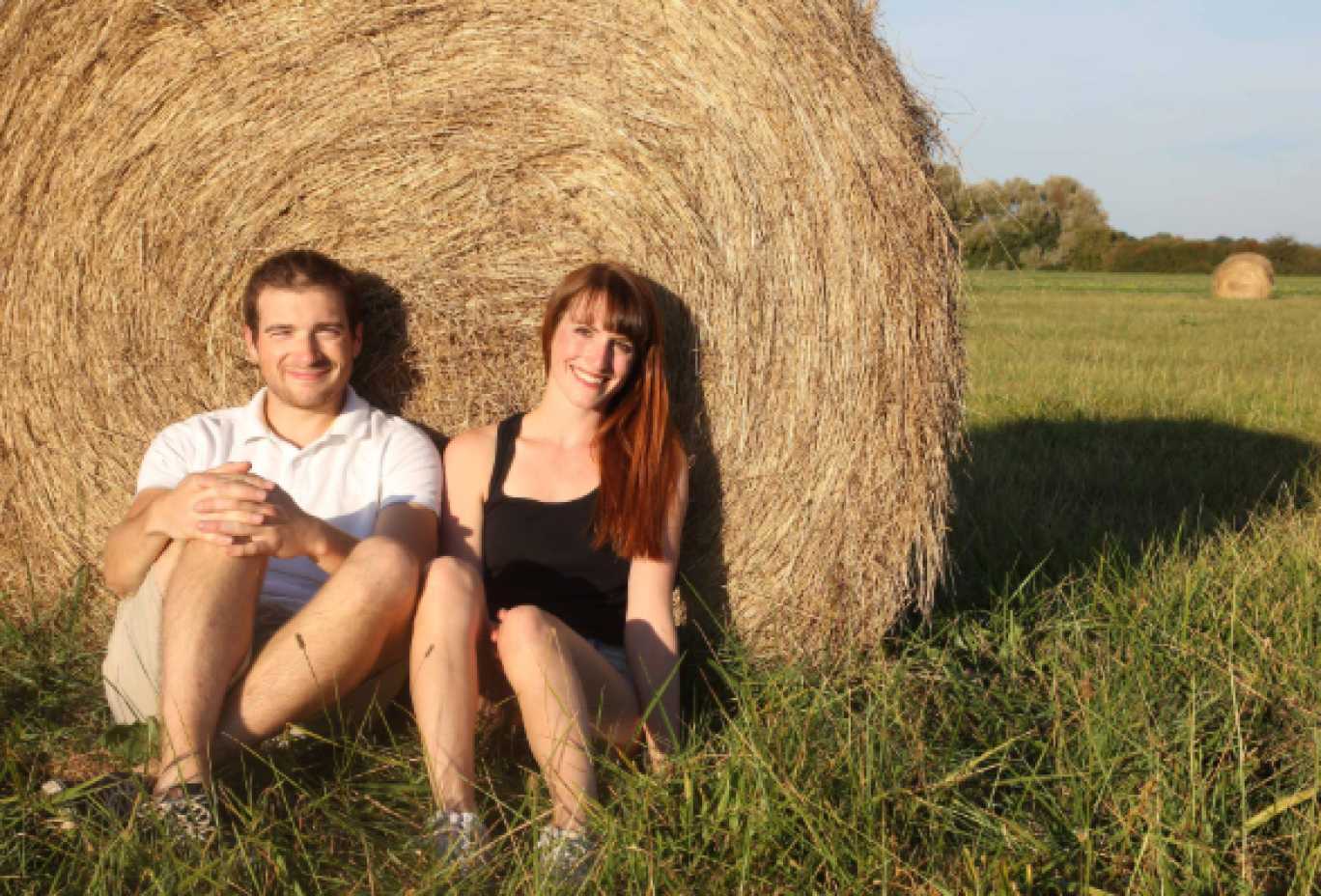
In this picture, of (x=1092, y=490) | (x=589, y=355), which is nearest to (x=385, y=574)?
(x=589, y=355)

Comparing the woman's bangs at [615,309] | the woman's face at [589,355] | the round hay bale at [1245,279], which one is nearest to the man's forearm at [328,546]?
the woman's face at [589,355]

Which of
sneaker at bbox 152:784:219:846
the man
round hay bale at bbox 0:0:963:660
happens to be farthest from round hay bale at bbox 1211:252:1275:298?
sneaker at bbox 152:784:219:846

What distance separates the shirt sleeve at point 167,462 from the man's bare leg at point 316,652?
747mm

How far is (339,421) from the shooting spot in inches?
116

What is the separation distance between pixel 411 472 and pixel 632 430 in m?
0.62

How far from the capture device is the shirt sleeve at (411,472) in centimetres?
286

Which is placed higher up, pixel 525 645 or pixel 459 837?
pixel 525 645

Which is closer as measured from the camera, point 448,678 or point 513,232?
point 448,678

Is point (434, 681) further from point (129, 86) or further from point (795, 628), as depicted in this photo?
point (129, 86)

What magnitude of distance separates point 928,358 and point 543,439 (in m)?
1.10

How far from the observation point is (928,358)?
2.87 meters

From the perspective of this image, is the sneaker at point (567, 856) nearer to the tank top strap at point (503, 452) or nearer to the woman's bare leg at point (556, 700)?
the woman's bare leg at point (556, 700)

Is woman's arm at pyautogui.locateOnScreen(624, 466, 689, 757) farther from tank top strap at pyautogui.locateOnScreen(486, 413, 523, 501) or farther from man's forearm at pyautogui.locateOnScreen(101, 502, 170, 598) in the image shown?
man's forearm at pyautogui.locateOnScreen(101, 502, 170, 598)

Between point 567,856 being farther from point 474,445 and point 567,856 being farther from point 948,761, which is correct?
point 474,445
